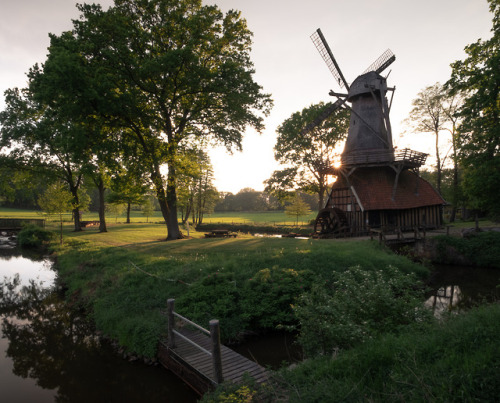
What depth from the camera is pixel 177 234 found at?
24422 mm

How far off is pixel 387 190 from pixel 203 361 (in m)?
22.9

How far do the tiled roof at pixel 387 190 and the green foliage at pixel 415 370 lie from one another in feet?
67.2

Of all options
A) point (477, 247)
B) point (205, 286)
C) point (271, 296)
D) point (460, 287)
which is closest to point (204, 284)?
point (205, 286)

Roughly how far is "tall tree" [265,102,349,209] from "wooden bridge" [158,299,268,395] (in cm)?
2897

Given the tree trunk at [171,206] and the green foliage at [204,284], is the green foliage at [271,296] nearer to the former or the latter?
the green foliage at [204,284]

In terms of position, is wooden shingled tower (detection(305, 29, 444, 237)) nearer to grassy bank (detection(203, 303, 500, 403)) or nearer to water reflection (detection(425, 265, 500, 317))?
water reflection (detection(425, 265, 500, 317))

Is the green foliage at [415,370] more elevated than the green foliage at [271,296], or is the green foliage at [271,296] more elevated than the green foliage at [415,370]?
the green foliage at [415,370]

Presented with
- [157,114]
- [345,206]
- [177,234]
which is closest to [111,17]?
[157,114]

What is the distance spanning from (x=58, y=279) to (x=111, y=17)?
16177 mm

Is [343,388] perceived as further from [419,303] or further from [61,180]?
[61,180]

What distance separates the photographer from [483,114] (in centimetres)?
1811

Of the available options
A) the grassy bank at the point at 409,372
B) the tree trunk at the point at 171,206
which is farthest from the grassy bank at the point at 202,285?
the tree trunk at the point at 171,206

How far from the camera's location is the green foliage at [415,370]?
3.71 m

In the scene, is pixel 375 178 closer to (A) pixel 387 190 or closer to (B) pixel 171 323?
(A) pixel 387 190
